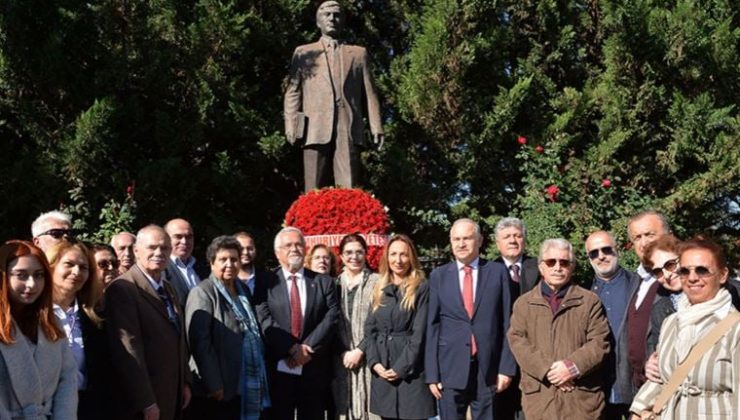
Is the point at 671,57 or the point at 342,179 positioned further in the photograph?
the point at 671,57

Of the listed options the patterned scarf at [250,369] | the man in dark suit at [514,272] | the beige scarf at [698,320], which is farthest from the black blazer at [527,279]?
the beige scarf at [698,320]

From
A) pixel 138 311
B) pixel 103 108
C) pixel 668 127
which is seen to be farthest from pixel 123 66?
pixel 668 127

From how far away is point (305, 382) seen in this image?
564 cm

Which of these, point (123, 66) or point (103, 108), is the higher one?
point (123, 66)

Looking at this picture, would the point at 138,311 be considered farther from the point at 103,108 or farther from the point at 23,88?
the point at 23,88

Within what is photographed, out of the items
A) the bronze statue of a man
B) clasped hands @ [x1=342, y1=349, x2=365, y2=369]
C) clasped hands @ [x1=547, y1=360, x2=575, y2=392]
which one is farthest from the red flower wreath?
clasped hands @ [x1=547, y1=360, x2=575, y2=392]

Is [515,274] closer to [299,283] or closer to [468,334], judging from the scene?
[468,334]

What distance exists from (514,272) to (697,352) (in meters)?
2.47

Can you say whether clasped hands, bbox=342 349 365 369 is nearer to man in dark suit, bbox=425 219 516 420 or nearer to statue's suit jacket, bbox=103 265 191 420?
man in dark suit, bbox=425 219 516 420

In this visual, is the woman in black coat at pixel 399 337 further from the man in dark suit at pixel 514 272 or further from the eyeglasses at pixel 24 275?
the eyeglasses at pixel 24 275

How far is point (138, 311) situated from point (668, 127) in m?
7.88

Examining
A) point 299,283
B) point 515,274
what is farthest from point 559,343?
point 299,283

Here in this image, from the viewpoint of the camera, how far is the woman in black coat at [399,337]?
5508 millimetres

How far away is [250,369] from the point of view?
5.21 meters
